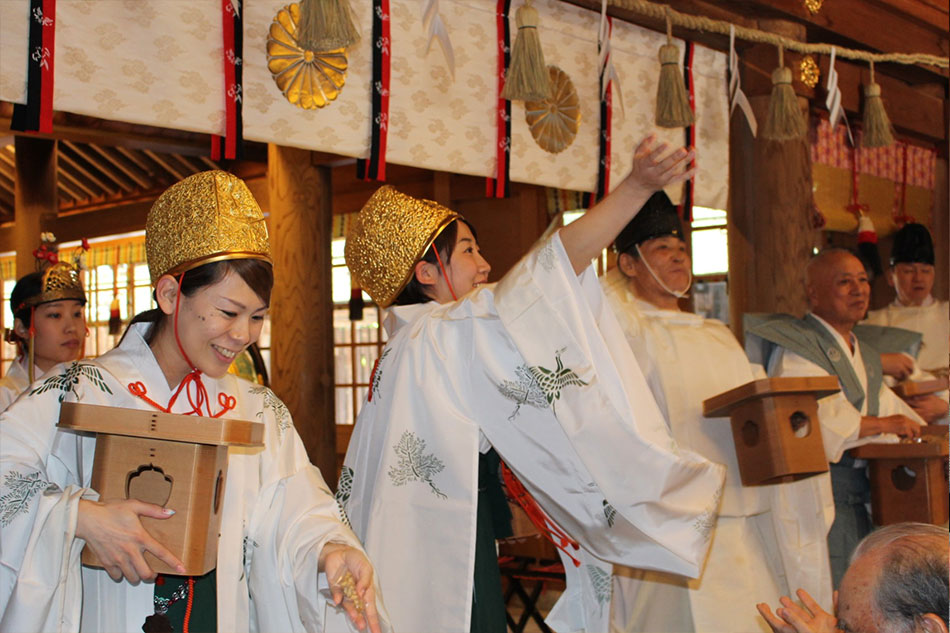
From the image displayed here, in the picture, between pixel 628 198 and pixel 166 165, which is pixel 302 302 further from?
Answer: pixel 166 165

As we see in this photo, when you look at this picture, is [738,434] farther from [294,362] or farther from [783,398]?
[294,362]

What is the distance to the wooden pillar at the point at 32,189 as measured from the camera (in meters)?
8.08

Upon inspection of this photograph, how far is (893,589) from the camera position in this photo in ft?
6.09

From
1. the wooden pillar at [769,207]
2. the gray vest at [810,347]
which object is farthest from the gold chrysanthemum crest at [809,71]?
the gray vest at [810,347]

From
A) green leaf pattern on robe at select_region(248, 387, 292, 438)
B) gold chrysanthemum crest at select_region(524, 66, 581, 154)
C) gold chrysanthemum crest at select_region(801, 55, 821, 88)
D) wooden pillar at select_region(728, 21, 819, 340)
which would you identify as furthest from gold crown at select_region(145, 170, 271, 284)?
gold chrysanthemum crest at select_region(801, 55, 821, 88)

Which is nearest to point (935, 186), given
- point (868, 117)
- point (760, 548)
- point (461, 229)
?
point (868, 117)

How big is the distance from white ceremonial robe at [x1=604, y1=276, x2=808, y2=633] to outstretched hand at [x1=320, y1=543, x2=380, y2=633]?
1.89 metres

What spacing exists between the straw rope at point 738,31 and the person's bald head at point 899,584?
9.73 ft

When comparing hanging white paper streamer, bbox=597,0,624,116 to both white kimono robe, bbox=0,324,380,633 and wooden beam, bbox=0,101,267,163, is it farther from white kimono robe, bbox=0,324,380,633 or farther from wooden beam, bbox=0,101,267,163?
wooden beam, bbox=0,101,267,163

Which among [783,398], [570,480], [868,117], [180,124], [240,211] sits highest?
[868,117]

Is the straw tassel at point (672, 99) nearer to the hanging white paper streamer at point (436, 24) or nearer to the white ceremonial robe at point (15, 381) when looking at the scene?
the hanging white paper streamer at point (436, 24)

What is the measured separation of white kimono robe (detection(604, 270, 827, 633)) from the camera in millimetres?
3896

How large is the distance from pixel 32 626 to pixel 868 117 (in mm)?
4982

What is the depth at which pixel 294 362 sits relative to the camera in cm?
596
